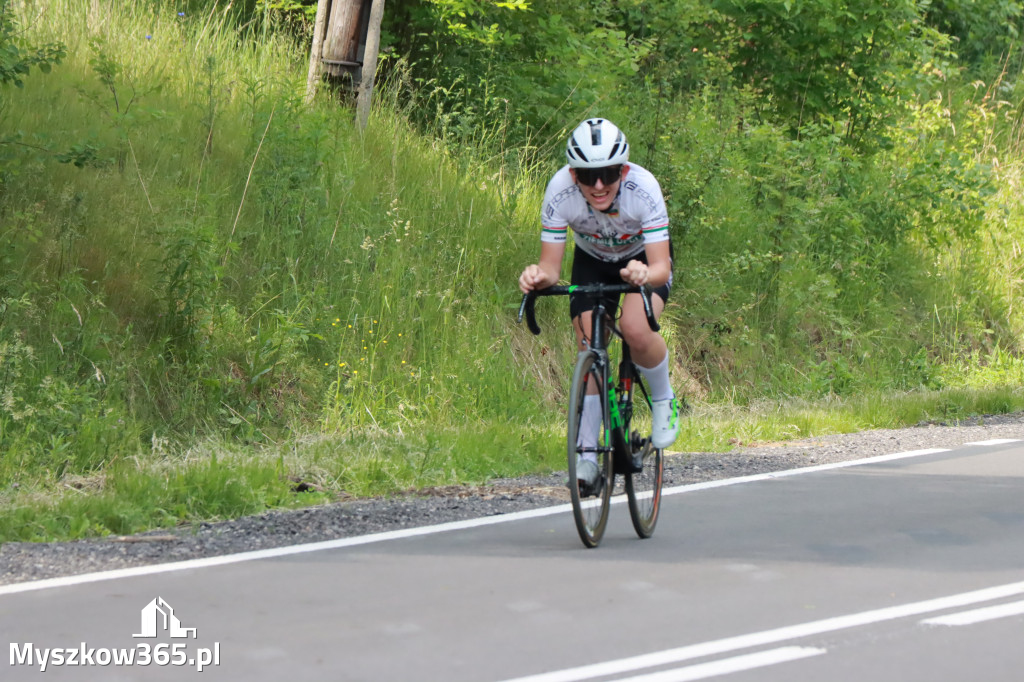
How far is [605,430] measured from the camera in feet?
22.4

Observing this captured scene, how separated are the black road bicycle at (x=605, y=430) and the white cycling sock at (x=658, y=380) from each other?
0.05 metres

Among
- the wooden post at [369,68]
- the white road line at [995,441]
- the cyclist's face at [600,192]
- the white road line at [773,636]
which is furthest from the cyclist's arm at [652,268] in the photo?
the wooden post at [369,68]

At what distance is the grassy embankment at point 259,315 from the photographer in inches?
338

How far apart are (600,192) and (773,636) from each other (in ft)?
8.18

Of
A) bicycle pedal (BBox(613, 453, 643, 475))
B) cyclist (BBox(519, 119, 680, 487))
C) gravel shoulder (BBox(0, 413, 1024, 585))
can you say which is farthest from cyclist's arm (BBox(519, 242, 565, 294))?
gravel shoulder (BBox(0, 413, 1024, 585))

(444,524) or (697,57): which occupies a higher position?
(697,57)

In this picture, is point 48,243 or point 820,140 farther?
point 820,140

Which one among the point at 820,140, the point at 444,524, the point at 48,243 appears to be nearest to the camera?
the point at 444,524

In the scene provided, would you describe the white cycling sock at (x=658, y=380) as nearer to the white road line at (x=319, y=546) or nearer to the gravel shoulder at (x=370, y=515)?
the white road line at (x=319, y=546)

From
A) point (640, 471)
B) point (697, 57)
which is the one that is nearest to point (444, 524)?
point (640, 471)

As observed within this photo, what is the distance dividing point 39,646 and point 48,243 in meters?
5.83

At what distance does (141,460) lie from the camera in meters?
8.61

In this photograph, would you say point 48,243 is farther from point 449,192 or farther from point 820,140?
point 820,140

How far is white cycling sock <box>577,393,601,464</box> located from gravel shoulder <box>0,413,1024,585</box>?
1.23 metres
